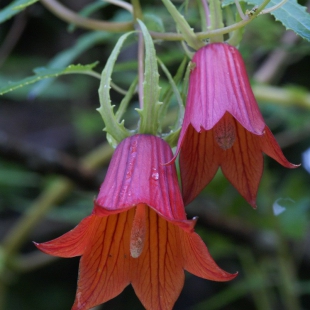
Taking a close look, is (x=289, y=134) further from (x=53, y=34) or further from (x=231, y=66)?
(x=53, y=34)

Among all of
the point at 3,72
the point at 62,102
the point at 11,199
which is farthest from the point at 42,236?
the point at 62,102

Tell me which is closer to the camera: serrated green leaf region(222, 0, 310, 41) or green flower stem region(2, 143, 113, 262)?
serrated green leaf region(222, 0, 310, 41)

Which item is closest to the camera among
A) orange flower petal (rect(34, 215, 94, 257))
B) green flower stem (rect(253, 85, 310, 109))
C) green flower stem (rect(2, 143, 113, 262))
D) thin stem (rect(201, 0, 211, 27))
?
orange flower petal (rect(34, 215, 94, 257))

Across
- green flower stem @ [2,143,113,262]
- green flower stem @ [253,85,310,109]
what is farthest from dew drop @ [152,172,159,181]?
green flower stem @ [2,143,113,262]

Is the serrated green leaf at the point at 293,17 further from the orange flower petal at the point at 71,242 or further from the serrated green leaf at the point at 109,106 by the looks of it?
the orange flower petal at the point at 71,242

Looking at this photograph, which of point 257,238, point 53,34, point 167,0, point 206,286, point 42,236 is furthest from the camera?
point 53,34

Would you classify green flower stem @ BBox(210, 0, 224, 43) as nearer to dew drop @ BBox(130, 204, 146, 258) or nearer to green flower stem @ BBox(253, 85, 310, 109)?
dew drop @ BBox(130, 204, 146, 258)
